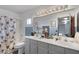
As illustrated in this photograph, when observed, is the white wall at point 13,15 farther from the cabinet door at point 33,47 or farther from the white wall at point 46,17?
the cabinet door at point 33,47

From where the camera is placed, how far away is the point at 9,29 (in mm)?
4410

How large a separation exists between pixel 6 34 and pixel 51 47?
2543 millimetres

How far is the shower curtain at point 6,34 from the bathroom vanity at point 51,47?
3.10 feet

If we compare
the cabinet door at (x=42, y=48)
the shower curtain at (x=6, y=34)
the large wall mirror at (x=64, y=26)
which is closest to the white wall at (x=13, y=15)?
the shower curtain at (x=6, y=34)

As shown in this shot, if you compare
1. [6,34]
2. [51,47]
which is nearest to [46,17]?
[51,47]

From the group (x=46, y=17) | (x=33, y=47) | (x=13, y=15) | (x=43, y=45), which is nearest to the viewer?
(x=43, y=45)

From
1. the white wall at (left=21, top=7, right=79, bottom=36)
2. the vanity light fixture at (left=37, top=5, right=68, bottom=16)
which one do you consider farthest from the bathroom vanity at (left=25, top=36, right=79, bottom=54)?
the vanity light fixture at (left=37, top=5, right=68, bottom=16)

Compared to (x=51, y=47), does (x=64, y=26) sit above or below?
above

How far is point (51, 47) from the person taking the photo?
2.42m

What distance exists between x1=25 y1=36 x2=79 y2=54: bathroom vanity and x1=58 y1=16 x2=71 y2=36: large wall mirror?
1.15 ft

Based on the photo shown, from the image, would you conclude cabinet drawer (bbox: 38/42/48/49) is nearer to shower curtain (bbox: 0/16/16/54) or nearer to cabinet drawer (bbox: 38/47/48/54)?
cabinet drawer (bbox: 38/47/48/54)

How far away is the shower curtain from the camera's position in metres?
4.20

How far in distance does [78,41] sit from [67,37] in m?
0.47

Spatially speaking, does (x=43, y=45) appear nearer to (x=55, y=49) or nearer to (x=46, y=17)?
(x=55, y=49)
